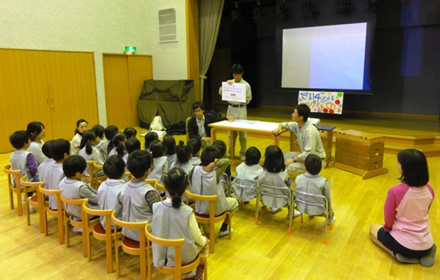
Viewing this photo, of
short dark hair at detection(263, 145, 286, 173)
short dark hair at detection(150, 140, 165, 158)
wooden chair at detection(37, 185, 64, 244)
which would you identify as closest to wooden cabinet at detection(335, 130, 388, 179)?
short dark hair at detection(263, 145, 286, 173)

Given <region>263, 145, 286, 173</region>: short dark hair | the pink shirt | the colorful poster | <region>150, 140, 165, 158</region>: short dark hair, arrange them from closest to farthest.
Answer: the pink shirt, <region>263, 145, 286, 173</region>: short dark hair, <region>150, 140, 165, 158</region>: short dark hair, the colorful poster

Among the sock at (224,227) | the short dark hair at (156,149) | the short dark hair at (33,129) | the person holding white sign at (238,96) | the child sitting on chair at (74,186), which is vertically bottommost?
the sock at (224,227)

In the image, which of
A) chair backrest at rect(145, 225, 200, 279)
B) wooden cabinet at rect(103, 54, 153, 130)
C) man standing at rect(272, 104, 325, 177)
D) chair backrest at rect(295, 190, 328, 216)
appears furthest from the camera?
wooden cabinet at rect(103, 54, 153, 130)

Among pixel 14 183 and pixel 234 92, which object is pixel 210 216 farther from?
pixel 234 92

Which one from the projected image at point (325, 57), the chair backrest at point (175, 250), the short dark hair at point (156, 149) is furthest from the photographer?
the projected image at point (325, 57)

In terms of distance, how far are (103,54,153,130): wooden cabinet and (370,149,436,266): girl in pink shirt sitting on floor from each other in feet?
22.8

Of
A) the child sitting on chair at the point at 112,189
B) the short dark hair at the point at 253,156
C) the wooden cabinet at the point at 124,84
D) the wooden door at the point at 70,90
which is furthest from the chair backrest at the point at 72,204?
the wooden cabinet at the point at 124,84

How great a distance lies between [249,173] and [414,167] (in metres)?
1.42

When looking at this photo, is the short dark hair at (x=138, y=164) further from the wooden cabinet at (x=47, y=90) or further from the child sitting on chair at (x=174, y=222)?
the wooden cabinet at (x=47, y=90)

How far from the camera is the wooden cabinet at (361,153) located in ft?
14.4

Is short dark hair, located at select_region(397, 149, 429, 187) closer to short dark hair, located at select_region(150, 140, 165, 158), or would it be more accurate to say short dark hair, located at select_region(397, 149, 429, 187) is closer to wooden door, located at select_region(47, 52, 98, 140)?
short dark hair, located at select_region(150, 140, 165, 158)

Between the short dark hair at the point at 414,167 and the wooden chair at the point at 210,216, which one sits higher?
the short dark hair at the point at 414,167

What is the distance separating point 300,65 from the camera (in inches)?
300

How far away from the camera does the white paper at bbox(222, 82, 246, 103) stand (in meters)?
4.86
